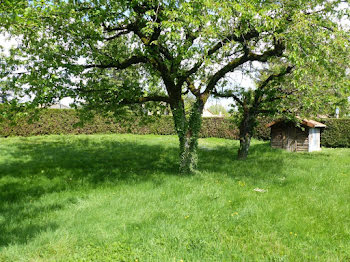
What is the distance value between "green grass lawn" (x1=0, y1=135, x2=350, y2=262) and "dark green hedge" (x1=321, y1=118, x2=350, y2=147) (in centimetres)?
1546

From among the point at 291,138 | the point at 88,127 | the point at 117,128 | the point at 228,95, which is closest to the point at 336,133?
the point at 291,138

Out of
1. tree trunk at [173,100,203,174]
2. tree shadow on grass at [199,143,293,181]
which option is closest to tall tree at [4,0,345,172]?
tree trunk at [173,100,203,174]

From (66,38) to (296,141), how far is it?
1868cm

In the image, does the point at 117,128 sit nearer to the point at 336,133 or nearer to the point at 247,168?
the point at 247,168

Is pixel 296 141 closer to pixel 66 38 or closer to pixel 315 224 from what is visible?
pixel 315 224

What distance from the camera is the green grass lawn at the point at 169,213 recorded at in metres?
4.82

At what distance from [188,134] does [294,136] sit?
45.0ft

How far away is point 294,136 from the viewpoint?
21.0 meters

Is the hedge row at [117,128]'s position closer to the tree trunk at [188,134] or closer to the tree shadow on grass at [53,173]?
the tree shadow on grass at [53,173]

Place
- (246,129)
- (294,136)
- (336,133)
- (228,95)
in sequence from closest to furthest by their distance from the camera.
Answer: (228,95)
(246,129)
(294,136)
(336,133)

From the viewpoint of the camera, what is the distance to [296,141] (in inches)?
827

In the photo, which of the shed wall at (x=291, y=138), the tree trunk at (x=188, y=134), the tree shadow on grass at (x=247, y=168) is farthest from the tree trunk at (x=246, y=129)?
the shed wall at (x=291, y=138)

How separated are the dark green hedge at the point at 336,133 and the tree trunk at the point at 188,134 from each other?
65.1 ft

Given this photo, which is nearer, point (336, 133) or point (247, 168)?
point (247, 168)
